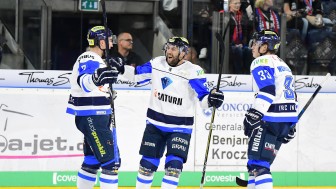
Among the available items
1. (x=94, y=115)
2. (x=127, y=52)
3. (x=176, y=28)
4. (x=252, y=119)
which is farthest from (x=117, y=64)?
(x=176, y=28)

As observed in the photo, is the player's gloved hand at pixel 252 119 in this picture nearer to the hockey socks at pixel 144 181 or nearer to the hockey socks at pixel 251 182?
the hockey socks at pixel 251 182

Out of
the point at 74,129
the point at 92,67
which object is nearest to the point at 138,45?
the point at 74,129

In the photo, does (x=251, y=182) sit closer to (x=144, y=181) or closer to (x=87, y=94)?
(x=144, y=181)

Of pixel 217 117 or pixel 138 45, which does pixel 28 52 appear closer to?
pixel 138 45

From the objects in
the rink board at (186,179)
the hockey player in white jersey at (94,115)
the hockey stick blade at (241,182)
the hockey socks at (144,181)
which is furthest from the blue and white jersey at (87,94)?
the hockey stick blade at (241,182)

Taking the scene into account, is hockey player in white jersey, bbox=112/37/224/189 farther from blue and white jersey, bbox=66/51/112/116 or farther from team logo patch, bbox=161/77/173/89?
blue and white jersey, bbox=66/51/112/116

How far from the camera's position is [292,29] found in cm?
1020

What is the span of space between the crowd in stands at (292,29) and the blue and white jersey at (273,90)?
5.63ft

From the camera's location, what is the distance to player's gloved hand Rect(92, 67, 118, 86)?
7719 mm

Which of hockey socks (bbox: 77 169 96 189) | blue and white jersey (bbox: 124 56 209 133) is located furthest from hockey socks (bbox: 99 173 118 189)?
blue and white jersey (bbox: 124 56 209 133)

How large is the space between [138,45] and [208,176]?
1397 mm

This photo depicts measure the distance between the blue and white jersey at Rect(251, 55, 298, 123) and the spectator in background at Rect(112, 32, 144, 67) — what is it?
1683 millimetres

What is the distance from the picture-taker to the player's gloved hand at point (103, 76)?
25.3 ft

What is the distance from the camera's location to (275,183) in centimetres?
993
